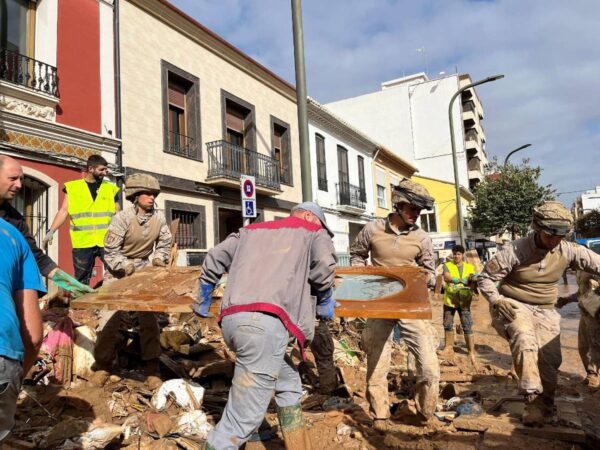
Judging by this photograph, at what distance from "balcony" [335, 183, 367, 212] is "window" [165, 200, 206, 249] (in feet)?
30.4

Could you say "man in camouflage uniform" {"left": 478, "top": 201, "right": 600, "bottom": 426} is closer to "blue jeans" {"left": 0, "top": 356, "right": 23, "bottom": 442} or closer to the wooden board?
the wooden board

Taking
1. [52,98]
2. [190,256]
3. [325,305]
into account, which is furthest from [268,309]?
[190,256]

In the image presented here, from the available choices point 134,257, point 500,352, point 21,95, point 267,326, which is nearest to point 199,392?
point 134,257

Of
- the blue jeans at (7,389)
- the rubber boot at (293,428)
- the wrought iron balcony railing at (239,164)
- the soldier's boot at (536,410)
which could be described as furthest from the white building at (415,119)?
the blue jeans at (7,389)

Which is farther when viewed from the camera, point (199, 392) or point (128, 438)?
point (199, 392)

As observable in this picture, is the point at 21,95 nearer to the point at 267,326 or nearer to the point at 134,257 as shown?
the point at 134,257

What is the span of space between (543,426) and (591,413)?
1592 mm

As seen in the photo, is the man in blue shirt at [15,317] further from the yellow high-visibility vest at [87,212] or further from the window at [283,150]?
the window at [283,150]

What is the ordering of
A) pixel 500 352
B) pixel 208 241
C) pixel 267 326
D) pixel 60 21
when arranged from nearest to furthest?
pixel 267 326 → pixel 500 352 → pixel 60 21 → pixel 208 241

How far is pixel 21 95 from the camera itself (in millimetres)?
8000

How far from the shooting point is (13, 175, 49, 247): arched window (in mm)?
8289

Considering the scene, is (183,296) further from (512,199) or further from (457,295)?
(512,199)

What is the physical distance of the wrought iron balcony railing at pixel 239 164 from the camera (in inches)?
509

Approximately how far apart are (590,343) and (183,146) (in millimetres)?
10390
